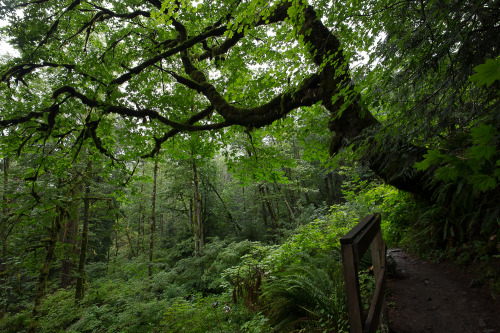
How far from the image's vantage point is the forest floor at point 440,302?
2607 millimetres

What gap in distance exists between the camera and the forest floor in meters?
2.61

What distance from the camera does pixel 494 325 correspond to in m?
2.43

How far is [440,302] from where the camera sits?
3.09 metres

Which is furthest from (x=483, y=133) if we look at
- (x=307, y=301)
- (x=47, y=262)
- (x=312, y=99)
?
(x=47, y=262)

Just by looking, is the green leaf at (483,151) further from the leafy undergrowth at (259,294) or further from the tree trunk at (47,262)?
the tree trunk at (47,262)

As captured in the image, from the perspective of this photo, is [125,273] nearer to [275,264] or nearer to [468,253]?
[275,264]

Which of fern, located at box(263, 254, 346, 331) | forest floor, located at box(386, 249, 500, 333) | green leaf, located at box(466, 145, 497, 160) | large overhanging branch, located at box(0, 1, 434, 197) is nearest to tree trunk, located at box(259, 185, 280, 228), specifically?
large overhanging branch, located at box(0, 1, 434, 197)

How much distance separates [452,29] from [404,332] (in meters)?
3.46

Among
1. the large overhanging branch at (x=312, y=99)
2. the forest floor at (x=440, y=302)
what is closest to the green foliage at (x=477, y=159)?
the large overhanging branch at (x=312, y=99)

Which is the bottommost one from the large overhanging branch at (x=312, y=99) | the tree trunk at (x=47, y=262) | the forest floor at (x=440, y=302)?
the forest floor at (x=440, y=302)

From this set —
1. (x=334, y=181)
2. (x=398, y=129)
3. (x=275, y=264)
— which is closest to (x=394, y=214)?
(x=275, y=264)

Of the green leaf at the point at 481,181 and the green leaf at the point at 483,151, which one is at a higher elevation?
the green leaf at the point at 483,151

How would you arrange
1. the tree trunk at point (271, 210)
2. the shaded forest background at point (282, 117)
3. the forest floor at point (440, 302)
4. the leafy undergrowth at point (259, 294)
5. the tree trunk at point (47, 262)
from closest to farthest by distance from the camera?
1. the shaded forest background at point (282, 117)
2. the forest floor at point (440, 302)
3. the leafy undergrowth at point (259, 294)
4. the tree trunk at point (47, 262)
5. the tree trunk at point (271, 210)

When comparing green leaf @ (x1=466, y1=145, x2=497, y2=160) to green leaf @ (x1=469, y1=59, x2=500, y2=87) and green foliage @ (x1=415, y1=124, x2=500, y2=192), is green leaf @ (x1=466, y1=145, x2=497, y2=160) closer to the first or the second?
green foliage @ (x1=415, y1=124, x2=500, y2=192)
